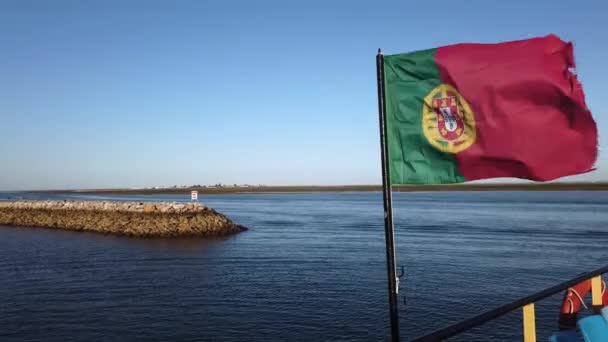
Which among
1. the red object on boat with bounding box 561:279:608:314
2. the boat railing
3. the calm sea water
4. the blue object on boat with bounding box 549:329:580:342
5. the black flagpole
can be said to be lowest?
the calm sea water

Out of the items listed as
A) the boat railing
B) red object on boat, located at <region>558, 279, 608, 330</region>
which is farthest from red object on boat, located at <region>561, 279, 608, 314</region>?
the boat railing

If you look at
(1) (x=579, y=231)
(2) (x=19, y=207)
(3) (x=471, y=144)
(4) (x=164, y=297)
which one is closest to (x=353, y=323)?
(4) (x=164, y=297)

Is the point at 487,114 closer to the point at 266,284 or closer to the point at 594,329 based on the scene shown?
the point at 594,329

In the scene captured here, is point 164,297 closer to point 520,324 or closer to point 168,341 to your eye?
point 168,341

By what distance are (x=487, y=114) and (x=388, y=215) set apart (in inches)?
53.5

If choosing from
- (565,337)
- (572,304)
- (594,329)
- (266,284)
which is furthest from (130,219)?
(594,329)

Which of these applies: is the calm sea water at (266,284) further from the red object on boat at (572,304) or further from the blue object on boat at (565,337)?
the blue object on boat at (565,337)

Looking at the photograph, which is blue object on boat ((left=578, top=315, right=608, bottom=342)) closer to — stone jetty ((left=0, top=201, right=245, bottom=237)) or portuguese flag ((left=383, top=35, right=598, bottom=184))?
portuguese flag ((left=383, top=35, right=598, bottom=184))

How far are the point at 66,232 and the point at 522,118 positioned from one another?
45.3 meters

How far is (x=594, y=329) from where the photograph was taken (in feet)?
14.4

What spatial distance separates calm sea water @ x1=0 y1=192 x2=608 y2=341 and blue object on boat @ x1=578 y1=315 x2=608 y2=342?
31.0 ft

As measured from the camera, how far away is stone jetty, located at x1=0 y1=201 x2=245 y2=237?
4050 centimetres

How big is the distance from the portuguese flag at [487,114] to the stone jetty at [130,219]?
36.7 metres

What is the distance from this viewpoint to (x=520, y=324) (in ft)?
46.8
